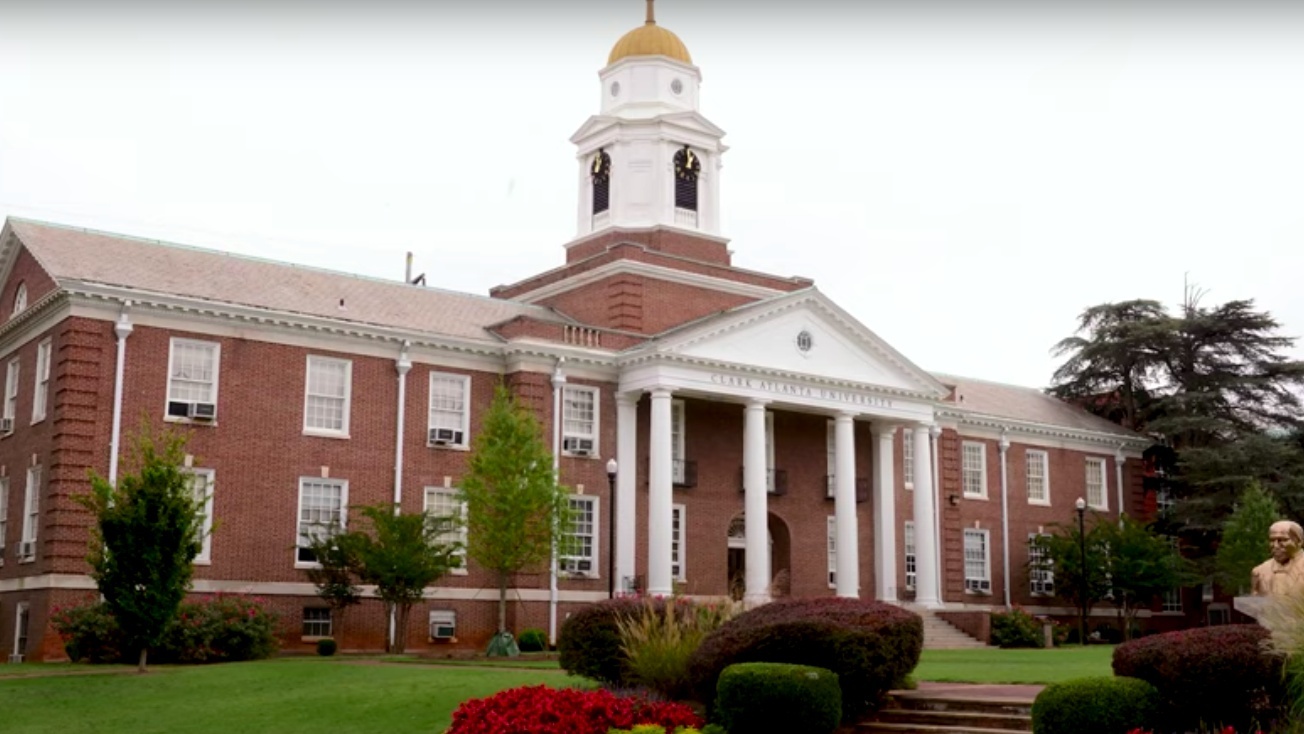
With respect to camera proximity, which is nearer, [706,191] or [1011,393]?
[706,191]

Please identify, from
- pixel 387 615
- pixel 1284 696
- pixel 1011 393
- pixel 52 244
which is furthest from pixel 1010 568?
pixel 1284 696

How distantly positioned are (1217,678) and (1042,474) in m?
42.1

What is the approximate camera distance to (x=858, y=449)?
162ft

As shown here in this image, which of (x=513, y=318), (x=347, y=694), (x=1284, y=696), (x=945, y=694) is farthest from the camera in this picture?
(x=513, y=318)

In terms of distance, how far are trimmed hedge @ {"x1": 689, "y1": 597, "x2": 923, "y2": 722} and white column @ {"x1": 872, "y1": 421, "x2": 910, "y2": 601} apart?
88.4 feet

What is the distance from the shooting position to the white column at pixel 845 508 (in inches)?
1770

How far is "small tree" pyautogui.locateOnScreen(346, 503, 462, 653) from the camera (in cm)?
3509

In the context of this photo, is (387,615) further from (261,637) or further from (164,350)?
(164,350)

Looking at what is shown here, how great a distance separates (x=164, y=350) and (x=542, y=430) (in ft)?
32.1

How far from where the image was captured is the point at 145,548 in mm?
28547

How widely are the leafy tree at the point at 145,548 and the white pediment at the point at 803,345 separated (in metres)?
16.4

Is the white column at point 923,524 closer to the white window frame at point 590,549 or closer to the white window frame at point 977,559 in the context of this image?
the white window frame at point 977,559

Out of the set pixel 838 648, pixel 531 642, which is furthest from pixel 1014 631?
pixel 838 648

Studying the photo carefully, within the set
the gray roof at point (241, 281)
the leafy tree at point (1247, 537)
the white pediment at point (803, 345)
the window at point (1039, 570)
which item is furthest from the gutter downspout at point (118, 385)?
the leafy tree at point (1247, 537)
